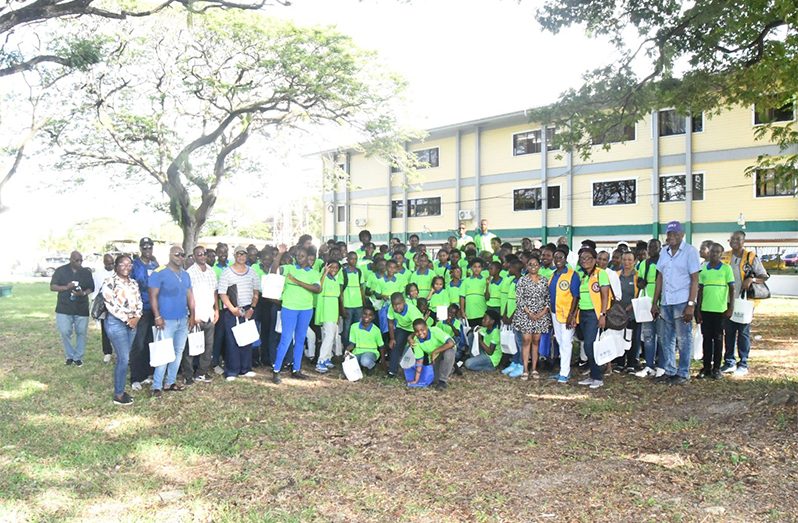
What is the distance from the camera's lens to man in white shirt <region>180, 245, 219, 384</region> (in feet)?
25.0

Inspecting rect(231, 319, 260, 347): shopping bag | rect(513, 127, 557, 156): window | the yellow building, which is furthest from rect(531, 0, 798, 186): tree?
rect(513, 127, 557, 156): window

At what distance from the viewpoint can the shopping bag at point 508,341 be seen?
871 cm

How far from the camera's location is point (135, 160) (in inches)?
755

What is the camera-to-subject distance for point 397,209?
3528cm

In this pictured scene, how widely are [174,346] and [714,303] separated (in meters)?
Answer: 6.69

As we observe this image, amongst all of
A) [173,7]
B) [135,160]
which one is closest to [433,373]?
[173,7]

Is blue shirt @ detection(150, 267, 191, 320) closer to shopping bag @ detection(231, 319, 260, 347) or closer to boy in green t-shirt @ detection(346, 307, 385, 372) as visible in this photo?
shopping bag @ detection(231, 319, 260, 347)

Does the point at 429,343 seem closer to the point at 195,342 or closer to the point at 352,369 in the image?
the point at 352,369

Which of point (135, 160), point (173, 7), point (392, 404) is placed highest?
point (173, 7)

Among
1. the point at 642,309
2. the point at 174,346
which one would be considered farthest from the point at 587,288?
the point at 174,346

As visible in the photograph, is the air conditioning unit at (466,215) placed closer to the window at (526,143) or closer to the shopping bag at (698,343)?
the window at (526,143)

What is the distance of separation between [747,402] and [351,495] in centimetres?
432

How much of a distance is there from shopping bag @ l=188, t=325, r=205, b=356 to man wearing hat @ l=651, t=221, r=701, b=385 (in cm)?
575

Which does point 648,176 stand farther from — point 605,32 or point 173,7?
point 173,7
